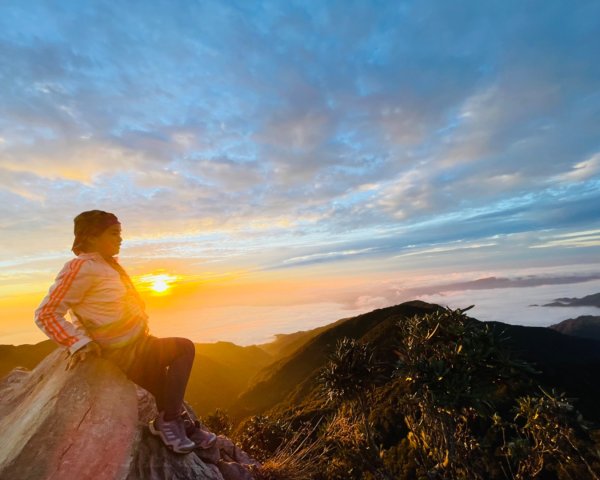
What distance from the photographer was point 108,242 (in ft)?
13.7

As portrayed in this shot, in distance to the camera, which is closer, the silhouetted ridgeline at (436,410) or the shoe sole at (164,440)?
the shoe sole at (164,440)

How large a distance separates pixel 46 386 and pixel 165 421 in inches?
63.7

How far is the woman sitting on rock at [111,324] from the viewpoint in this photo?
141 inches

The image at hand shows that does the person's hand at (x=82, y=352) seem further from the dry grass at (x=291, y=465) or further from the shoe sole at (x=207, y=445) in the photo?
the dry grass at (x=291, y=465)

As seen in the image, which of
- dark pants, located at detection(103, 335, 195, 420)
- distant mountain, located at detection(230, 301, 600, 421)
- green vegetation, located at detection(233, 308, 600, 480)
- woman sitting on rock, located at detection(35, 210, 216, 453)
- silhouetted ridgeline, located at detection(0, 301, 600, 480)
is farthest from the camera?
distant mountain, located at detection(230, 301, 600, 421)

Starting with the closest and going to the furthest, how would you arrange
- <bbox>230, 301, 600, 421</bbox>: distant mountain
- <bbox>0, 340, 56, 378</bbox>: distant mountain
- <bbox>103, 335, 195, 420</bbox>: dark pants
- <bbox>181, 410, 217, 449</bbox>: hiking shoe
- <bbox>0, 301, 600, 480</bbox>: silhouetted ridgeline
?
<bbox>103, 335, 195, 420</bbox>: dark pants
<bbox>181, 410, 217, 449</bbox>: hiking shoe
<bbox>0, 301, 600, 480</bbox>: silhouetted ridgeline
<bbox>230, 301, 600, 421</bbox>: distant mountain
<bbox>0, 340, 56, 378</bbox>: distant mountain

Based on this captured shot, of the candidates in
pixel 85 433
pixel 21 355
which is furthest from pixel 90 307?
pixel 21 355

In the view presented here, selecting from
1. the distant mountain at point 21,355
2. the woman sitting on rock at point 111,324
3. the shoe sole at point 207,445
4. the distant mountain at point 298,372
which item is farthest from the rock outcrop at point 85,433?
the distant mountain at point 21,355

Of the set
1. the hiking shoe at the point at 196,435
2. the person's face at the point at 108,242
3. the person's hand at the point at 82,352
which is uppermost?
the person's face at the point at 108,242

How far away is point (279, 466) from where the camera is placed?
5781mm

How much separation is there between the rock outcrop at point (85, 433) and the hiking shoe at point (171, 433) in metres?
0.19

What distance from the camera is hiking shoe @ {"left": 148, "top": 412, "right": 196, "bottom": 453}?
4293 mm

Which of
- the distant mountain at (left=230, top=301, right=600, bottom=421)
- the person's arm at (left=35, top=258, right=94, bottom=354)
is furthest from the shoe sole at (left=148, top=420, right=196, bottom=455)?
the distant mountain at (left=230, top=301, right=600, bottom=421)

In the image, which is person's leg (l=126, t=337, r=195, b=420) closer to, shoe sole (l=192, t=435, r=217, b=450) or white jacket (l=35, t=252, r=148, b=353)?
white jacket (l=35, t=252, r=148, b=353)
